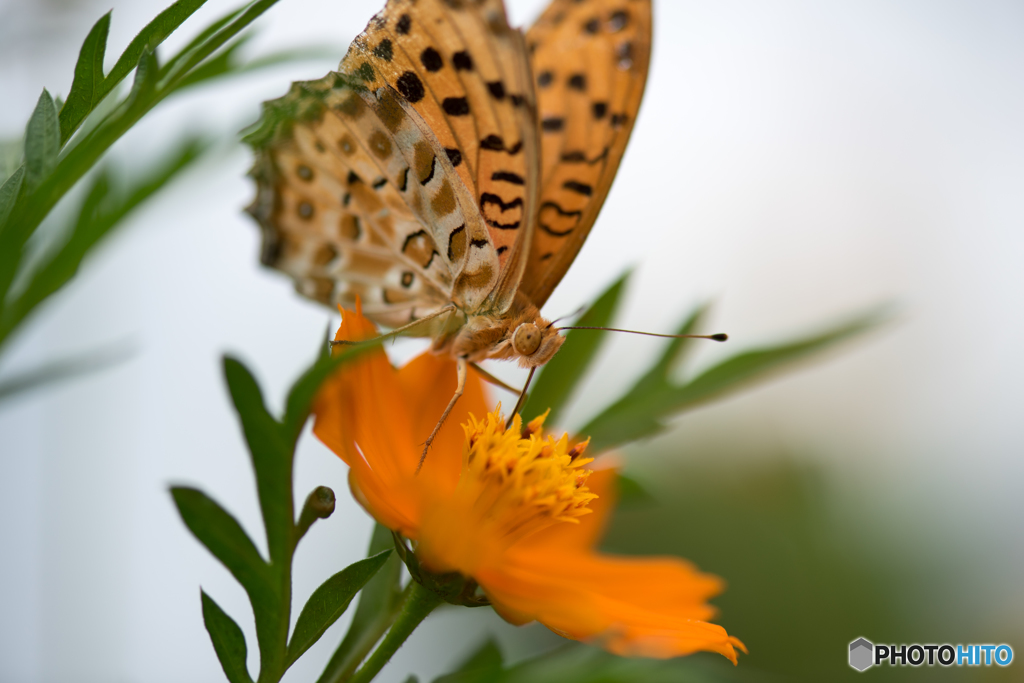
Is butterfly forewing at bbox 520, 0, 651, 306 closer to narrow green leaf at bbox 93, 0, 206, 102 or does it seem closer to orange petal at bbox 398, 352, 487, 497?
orange petal at bbox 398, 352, 487, 497

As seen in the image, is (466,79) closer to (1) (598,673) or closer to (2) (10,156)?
(2) (10,156)

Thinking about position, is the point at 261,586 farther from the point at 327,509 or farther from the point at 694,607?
the point at 694,607

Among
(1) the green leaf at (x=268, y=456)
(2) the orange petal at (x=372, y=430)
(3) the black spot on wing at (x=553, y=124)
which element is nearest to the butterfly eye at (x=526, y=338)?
(2) the orange petal at (x=372, y=430)

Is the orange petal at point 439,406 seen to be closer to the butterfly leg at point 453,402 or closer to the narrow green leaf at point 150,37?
the butterfly leg at point 453,402

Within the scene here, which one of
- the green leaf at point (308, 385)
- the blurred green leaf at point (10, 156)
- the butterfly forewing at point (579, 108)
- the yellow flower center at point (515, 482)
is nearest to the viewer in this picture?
the green leaf at point (308, 385)

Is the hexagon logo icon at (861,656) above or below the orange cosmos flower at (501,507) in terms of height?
below

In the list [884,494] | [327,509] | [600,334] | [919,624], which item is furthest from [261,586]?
[884,494]
